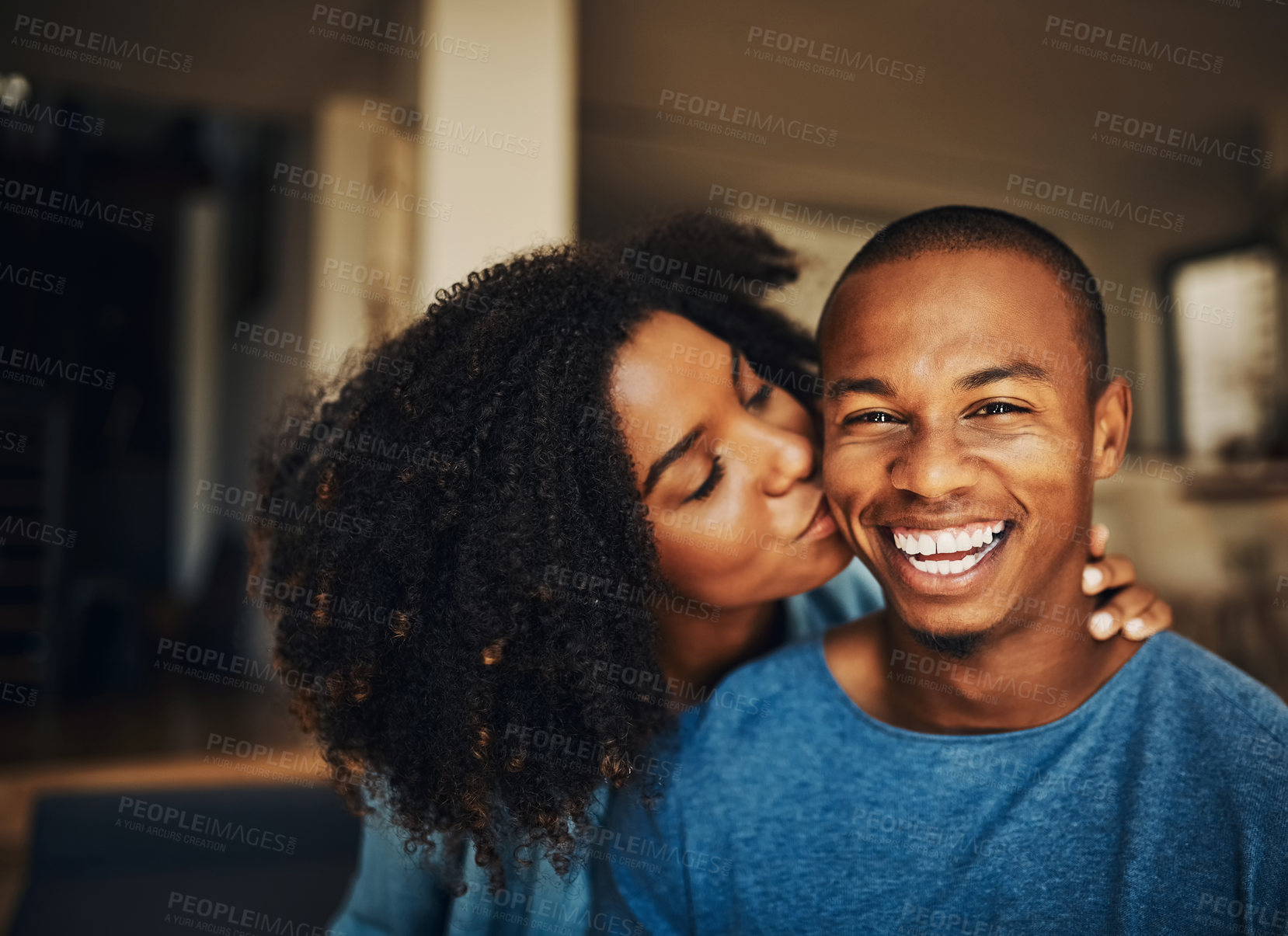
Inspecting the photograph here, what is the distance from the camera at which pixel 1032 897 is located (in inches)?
47.6

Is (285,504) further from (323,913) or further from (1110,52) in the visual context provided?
(1110,52)

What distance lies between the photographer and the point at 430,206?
338 cm

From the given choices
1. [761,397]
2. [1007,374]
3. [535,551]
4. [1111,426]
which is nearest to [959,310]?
[1007,374]

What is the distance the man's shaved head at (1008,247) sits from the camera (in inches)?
49.7

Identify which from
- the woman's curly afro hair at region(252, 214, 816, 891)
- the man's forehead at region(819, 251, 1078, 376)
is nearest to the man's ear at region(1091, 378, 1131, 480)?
the man's forehead at region(819, 251, 1078, 376)

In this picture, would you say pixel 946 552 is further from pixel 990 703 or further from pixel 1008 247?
pixel 1008 247

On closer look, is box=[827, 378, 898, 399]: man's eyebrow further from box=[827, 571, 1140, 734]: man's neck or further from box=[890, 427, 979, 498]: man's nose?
box=[827, 571, 1140, 734]: man's neck

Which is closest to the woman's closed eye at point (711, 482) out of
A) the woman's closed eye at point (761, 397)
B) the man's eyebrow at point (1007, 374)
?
the woman's closed eye at point (761, 397)

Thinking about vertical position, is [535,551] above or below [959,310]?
below

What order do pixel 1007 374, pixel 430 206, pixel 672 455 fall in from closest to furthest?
pixel 1007 374 < pixel 672 455 < pixel 430 206

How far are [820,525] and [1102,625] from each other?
16.0 inches

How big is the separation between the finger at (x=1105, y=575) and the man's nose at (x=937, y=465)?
0.98ft

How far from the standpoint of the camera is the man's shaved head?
1.26 meters

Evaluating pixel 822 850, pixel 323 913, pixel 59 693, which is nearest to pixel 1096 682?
pixel 822 850
